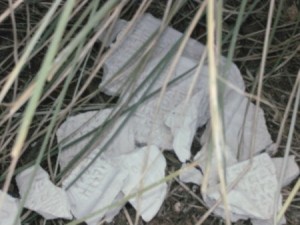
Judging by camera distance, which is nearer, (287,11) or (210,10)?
(210,10)

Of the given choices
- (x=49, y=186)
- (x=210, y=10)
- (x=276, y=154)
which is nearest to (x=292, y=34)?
(x=276, y=154)

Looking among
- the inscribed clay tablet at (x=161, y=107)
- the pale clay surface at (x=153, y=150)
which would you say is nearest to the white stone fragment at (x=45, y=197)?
the pale clay surface at (x=153, y=150)

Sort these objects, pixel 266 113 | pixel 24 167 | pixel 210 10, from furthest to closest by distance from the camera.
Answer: pixel 266 113
pixel 24 167
pixel 210 10

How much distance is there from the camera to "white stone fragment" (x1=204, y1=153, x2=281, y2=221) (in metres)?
1.03

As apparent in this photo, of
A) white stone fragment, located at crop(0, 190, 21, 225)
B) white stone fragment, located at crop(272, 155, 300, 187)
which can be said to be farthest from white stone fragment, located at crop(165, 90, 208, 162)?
white stone fragment, located at crop(0, 190, 21, 225)

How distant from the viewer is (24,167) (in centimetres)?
104

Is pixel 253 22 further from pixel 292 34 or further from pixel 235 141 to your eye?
pixel 235 141

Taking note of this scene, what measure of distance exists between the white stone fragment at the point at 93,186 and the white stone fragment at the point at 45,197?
0.02 metres

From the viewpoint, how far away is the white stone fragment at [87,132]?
1.08 meters

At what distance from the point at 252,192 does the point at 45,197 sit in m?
0.30

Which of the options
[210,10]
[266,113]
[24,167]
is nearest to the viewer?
[210,10]

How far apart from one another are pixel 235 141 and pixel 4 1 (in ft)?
1.44

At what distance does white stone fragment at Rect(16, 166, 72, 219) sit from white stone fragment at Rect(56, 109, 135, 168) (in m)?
0.05

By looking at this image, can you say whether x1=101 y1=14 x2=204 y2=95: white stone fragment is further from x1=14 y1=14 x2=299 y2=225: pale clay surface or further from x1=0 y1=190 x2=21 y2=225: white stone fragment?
x1=0 y1=190 x2=21 y2=225: white stone fragment
